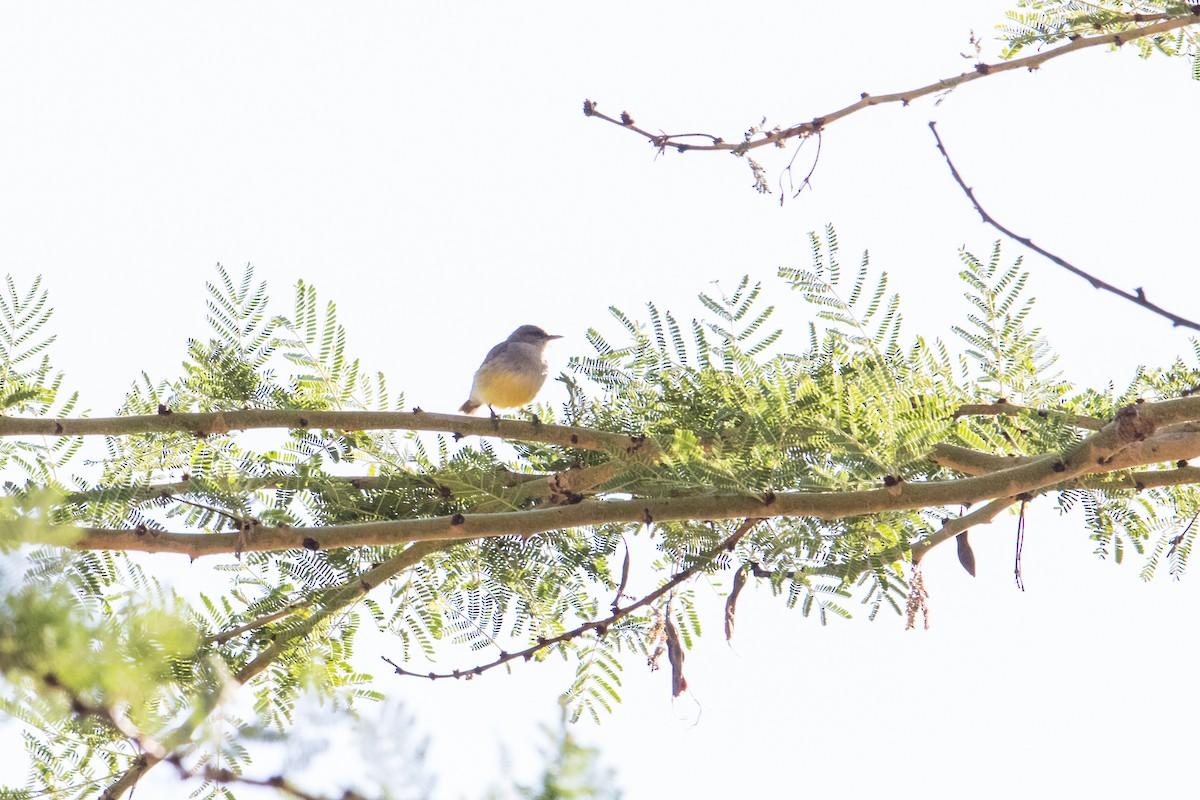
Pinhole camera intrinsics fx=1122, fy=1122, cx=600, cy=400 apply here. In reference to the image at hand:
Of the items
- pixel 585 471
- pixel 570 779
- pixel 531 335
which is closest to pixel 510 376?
pixel 531 335

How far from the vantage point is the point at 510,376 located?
21.7ft

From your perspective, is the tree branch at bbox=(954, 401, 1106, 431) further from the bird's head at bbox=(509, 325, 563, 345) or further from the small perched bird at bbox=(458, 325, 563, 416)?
the bird's head at bbox=(509, 325, 563, 345)

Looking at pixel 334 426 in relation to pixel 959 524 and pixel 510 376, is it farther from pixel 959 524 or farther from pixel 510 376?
pixel 510 376

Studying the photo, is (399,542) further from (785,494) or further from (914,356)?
(914,356)

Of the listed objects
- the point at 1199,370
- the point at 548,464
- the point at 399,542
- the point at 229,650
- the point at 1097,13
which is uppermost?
the point at 1097,13

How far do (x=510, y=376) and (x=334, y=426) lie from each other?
3.62m

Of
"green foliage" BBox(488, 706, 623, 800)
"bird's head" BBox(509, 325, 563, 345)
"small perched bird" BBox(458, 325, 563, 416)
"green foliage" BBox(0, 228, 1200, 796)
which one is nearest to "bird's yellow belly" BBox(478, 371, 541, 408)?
"small perched bird" BBox(458, 325, 563, 416)

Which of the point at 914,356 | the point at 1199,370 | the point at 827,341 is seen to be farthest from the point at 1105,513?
the point at 827,341

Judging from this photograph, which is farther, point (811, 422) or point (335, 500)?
point (335, 500)

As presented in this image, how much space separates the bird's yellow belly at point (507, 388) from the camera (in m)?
6.62

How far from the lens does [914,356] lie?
327 centimetres

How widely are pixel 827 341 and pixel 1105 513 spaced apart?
106 cm

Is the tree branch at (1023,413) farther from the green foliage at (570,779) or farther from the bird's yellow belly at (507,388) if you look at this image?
the bird's yellow belly at (507,388)

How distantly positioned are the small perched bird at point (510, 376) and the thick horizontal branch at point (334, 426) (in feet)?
11.5
